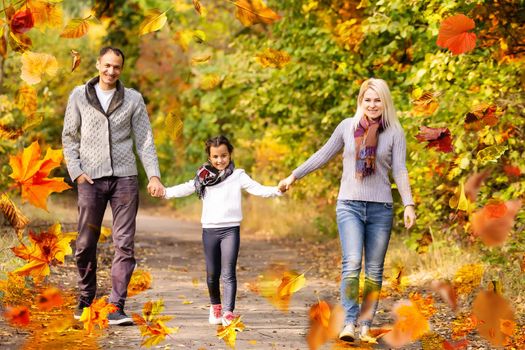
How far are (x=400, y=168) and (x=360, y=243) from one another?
0.58m

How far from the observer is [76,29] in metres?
5.50

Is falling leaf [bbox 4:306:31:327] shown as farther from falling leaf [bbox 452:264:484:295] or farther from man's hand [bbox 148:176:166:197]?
falling leaf [bbox 452:264:484:295]

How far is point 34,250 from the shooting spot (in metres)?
6.67

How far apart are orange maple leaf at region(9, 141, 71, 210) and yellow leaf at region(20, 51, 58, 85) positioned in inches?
15.2

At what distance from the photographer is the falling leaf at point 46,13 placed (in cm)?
543

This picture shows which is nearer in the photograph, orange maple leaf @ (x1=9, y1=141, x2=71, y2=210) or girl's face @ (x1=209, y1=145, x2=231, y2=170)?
orange maple leaf @ (x1=9, y1=141, x2=71, y2=210)

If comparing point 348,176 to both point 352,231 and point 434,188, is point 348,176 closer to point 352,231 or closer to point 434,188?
point 352,231

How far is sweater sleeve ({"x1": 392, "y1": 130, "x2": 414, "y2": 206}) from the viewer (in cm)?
680

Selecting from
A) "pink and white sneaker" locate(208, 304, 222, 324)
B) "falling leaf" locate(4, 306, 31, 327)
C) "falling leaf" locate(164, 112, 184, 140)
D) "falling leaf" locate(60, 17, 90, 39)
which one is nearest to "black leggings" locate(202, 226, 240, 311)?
"pink and white sneaker" locate(208, 304, 222, 324)

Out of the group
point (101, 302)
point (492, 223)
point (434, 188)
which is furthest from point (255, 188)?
point (434, 188)

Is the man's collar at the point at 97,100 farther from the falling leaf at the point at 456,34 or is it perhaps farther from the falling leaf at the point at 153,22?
the falling leaf at the point at 456,34

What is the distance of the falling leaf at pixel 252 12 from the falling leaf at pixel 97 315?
2.48 metres

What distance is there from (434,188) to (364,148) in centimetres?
Answer: 420

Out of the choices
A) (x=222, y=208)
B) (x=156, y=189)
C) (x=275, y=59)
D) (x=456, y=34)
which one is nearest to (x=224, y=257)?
(x=222, y=208)
